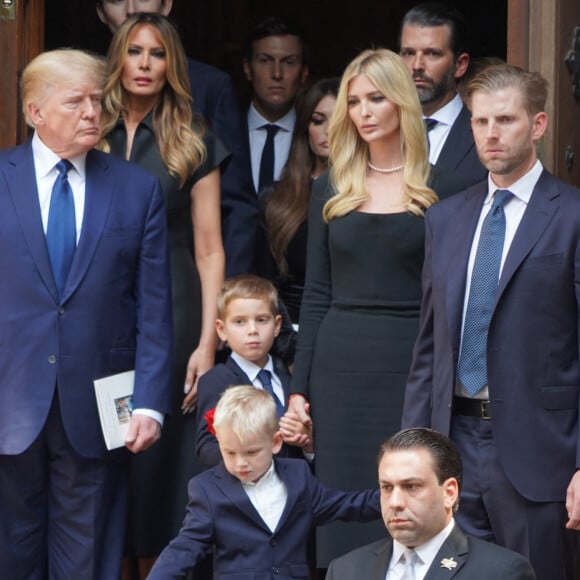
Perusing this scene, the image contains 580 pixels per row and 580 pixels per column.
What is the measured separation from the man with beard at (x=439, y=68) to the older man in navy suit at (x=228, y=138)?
0.70 meters

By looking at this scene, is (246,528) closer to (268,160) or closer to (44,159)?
(44,159)

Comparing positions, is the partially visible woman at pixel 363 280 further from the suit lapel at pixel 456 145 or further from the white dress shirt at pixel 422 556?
the white dress shirt at pixel 422 556

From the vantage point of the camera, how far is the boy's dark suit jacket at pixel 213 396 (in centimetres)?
564

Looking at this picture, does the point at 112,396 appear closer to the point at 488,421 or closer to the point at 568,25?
the point at 488,421

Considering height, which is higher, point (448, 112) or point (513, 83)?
point (513, 83)

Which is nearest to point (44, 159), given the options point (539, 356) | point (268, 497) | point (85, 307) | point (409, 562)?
point (85, 307)

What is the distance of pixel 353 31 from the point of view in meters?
9.07

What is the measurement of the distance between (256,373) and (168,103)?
3.31ft

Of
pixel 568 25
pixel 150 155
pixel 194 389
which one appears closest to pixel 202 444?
pixel 194 389

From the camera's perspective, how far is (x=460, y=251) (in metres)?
5.04

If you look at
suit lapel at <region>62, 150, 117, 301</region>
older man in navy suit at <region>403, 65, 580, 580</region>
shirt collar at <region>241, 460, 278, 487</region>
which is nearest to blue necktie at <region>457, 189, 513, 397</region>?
older man in navy suit at <region>403, 65, 580, 580</region>

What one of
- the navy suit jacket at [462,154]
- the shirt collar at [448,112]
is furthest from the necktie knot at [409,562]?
the shirt collar at [448,112]

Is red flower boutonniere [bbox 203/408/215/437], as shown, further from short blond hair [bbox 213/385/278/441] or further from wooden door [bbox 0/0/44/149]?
wooden door [bbox 0/0/44/149]

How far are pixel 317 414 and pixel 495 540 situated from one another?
0.91m
